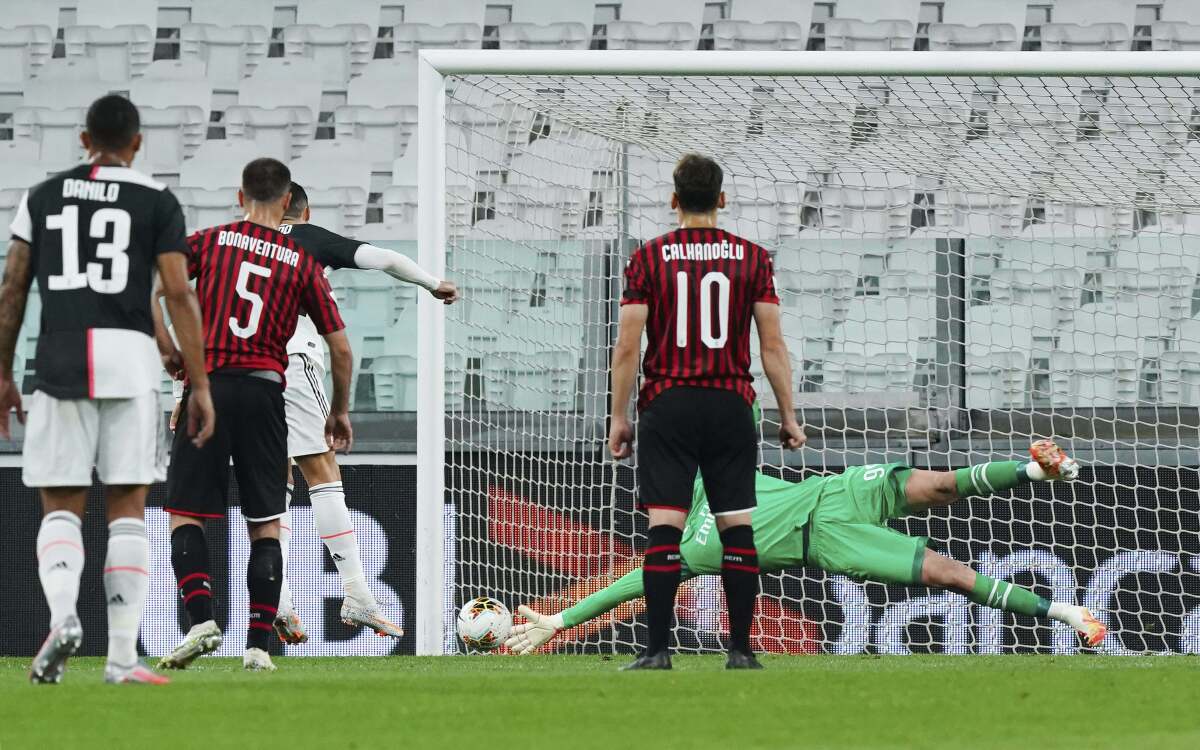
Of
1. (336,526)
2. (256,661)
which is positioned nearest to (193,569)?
(256,661)

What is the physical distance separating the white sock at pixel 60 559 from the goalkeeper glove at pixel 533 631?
2.62 m

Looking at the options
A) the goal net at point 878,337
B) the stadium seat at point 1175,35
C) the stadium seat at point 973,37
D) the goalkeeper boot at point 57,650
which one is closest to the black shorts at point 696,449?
the goalkeeper boot at point 57,650

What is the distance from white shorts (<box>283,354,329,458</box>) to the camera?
19.8ft

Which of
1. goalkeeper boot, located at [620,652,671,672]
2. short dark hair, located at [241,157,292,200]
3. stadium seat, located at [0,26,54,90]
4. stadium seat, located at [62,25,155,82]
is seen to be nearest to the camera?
goalkeeper boot, located at [620,652,671,672]

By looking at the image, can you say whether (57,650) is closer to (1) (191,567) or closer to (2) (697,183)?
(1) (191,567)

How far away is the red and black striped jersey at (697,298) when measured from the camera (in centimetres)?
468

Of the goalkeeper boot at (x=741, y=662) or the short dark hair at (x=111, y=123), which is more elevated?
the short dark hair at (x=111, y=123)

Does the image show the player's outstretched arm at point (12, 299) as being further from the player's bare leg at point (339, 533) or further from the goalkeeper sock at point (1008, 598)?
the goalkeeper sock at point (1008, 598)

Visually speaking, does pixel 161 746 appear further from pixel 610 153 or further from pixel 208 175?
pixel 208 175

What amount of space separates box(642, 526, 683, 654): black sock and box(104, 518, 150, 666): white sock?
147 cm

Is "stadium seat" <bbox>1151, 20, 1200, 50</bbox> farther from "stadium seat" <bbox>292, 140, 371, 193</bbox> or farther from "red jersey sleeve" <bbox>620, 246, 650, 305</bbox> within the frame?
"red jersey sleeve" <bbox>620, 246, 650, 305</bbox>

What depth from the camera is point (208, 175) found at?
10938 millimetres

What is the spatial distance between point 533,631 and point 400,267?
5.47 ft

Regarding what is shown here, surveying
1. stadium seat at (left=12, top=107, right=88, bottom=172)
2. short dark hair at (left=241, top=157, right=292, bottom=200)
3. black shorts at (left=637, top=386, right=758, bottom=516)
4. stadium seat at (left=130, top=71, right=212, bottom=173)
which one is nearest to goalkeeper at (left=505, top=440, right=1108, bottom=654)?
black shorts at (left=637, top=386, right=758, bottom=516)
